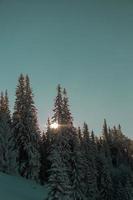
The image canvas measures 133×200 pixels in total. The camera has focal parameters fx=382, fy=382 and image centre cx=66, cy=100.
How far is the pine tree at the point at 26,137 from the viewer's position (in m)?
57.9

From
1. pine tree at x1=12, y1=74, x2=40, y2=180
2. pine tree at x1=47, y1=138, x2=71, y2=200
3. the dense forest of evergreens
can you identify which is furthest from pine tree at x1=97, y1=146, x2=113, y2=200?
pine tree at x1=47, y1=138, x2=71, y2=200

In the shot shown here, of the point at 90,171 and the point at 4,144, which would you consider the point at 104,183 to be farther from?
the point at 4,144

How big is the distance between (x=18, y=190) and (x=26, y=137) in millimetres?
15986

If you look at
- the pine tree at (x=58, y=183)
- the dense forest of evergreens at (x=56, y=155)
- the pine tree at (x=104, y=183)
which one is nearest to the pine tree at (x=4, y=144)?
the dense forest of evergreens at (x=56, y=155)

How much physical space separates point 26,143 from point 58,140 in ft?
30.8

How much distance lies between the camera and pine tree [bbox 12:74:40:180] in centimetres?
5788

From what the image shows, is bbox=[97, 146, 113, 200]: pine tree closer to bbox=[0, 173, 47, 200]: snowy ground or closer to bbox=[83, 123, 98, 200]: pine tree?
bbox=[83, 123, 98, 200]: pine tree

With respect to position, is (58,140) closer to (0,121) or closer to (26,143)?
(26,143)

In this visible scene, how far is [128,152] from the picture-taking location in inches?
5768

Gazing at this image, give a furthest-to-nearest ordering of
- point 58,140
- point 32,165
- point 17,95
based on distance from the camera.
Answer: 1. point 17,95
2. point 32,165
3. point 58,140

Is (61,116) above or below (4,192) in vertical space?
above

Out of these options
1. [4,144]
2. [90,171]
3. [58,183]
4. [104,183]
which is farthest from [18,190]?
[104,183]

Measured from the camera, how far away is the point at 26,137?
58844mm

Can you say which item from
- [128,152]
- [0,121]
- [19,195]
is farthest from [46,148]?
[128,152]
